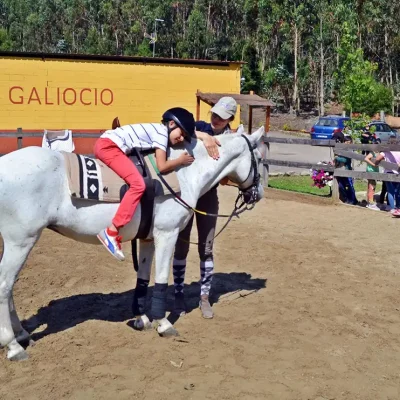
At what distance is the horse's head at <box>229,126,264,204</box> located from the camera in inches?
222

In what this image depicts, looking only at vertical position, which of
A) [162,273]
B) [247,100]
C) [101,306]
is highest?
[247,100]

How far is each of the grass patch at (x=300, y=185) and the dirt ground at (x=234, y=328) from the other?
17.9 ft

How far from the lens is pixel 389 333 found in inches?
216

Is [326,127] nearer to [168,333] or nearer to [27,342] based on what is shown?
[168,333]

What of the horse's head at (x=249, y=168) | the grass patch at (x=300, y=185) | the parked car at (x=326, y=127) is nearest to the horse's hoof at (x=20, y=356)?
the horse's head at (x=249, y=168)

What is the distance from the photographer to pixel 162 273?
5312 millimetres

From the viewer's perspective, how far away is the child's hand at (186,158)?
17.1 feet

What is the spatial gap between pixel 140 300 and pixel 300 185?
10.5 meters

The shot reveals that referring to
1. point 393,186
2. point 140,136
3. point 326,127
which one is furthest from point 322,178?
point 326,127

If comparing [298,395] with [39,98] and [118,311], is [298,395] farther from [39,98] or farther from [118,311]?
[39,98]

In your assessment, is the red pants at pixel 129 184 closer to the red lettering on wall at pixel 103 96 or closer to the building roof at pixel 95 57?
the building roof at pixel 95 57

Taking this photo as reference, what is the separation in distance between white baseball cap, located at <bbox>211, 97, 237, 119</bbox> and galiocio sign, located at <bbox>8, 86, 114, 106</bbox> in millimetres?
16714

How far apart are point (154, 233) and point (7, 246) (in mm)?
1195

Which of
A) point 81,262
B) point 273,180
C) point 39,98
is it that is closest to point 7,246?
point 81,262
